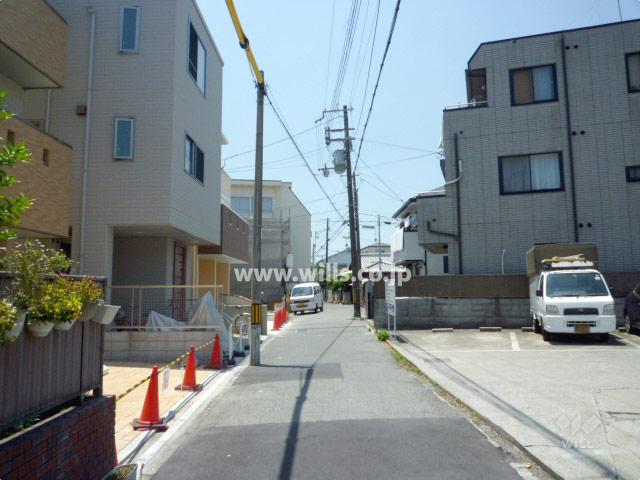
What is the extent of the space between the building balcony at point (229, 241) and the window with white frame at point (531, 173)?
985 centimetres

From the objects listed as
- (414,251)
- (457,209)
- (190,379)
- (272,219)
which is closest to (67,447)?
(190,379)

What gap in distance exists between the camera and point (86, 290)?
434cm

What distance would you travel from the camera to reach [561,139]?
18641mm

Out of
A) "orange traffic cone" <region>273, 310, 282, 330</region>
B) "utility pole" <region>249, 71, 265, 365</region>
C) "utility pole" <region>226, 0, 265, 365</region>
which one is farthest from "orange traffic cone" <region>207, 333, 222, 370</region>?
"orange traffic cone" <region>273, 310, 282, 330</region>

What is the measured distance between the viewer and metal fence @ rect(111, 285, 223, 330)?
12.6 metres

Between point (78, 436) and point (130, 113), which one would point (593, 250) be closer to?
point (130, 113)

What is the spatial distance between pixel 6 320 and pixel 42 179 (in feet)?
25.5

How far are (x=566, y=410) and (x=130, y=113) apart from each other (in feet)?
36.1

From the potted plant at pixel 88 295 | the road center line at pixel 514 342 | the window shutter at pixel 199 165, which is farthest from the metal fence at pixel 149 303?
the potted plant at pixel 88 295

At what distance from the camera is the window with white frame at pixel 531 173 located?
18.8m

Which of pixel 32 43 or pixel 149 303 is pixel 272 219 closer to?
pixel 149 303

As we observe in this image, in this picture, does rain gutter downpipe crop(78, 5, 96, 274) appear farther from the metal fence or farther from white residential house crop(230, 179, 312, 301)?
white residential house crop(230, 179, 312, 301)

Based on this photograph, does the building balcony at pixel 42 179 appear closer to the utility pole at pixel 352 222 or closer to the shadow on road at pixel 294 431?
the shadow on road at pixel 294 431

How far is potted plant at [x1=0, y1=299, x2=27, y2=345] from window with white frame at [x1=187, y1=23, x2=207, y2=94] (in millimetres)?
11950
